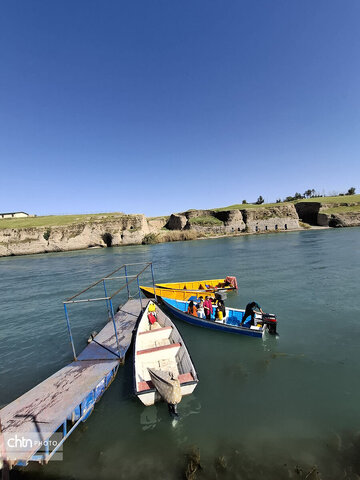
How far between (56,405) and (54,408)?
0.13m

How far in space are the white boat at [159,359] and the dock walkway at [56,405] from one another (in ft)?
4.13

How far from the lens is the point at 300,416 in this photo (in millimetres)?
7281

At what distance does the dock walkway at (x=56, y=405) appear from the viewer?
19.3 feet

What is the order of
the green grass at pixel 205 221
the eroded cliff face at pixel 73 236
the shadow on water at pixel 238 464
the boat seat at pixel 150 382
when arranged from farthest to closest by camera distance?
the green grass at pixel 205 221
the eroded cliff face at pixel 73 236
the boat seat at pixel 150 382
the shadow on water at pixel 238 464

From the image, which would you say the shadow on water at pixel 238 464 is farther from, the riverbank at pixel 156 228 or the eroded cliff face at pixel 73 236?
the eroded cliff face at pixel 73 236

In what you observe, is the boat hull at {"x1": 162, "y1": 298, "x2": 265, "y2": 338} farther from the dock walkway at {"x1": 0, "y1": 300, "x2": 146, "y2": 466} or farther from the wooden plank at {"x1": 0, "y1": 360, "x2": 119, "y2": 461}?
the wooden plank at {"x1": 0, "y1": 360, "x2": 119, "y2": 461}

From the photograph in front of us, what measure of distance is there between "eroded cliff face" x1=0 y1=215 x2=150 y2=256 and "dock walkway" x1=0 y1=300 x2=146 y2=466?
69758 millimetres

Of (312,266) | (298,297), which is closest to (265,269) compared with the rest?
(312,266)

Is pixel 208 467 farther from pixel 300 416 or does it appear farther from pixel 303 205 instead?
pixel 303 205

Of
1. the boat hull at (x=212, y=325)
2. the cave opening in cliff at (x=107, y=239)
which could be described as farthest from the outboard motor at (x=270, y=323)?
the cave opening in cliff at (x=107, y=239)

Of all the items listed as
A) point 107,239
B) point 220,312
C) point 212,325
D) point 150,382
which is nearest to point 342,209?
point 107,239

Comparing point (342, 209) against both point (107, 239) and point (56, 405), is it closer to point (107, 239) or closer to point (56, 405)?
point (107, 239)

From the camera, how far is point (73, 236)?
246 feet

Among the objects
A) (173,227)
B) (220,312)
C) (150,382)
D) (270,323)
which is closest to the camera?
(150,382)
